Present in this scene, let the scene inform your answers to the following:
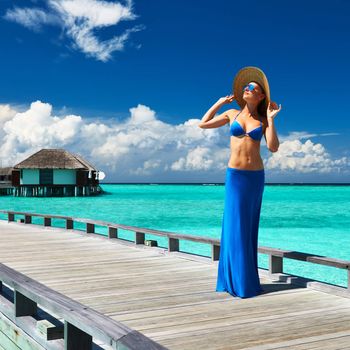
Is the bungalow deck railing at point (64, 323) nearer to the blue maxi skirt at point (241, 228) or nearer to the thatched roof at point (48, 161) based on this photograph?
the blue maxi skirt at point (241, 228)

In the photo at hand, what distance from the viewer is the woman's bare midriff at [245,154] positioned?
17.0 feet

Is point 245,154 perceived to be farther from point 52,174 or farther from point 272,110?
point 52,174

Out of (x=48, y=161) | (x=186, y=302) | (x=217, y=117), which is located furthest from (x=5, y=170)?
(x=186, y=302)

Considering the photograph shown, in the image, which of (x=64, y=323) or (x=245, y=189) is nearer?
(x=64, y=323)

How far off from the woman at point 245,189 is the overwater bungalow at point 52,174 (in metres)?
55.1

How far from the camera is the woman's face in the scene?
5308 mm

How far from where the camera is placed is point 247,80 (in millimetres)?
5461

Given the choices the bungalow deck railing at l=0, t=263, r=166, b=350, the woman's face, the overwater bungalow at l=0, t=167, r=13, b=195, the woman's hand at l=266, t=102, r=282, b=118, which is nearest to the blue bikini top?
the woman's hand at l=266, t=102, r=282, b=118

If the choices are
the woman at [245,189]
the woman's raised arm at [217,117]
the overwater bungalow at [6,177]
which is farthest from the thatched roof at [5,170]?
the woman at [245,189]

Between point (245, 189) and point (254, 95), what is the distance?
1.03m

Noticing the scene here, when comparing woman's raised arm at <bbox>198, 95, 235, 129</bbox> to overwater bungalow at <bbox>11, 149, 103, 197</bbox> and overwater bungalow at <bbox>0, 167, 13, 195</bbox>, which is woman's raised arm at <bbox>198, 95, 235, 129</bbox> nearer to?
overwater bungalow at <bbox>11, 149, 103, 197</bbox>

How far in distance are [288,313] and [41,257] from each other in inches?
192

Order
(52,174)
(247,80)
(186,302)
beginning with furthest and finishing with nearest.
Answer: (52,174) < (247,80) < (186,302)

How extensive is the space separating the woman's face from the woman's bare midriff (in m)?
0.42
